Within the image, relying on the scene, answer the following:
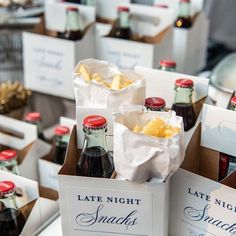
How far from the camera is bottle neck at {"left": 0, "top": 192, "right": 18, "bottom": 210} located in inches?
30.8

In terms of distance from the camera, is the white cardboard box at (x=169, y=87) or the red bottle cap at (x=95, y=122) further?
the white cardboard box at (x=169, y=87)

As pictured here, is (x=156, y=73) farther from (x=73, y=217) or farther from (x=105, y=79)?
(x=73, y=217)

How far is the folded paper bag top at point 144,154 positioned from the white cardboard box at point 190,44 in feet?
2.55

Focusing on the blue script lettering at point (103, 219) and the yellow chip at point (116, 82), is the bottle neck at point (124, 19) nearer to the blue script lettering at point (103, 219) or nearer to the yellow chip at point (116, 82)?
the yellow chip at point (116, 82)

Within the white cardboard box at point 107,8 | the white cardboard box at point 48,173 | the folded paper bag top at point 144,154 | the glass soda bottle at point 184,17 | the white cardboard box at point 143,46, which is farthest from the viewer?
the white cardboard box at point 107,8

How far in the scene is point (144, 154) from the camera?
595 millimetres

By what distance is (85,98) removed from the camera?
74 cm

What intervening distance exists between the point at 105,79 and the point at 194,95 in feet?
0.72

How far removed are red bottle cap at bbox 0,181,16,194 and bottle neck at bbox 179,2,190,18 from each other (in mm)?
818

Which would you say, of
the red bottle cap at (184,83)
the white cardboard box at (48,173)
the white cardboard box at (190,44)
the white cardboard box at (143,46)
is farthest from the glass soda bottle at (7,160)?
the white cardboard box at (190,44)

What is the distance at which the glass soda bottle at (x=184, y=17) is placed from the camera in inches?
53.4

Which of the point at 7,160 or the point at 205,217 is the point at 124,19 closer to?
the point at 7,160

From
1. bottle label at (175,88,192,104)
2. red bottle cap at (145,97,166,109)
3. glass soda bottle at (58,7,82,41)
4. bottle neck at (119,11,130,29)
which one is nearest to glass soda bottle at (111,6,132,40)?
bottle neck at (119,11,130,29)

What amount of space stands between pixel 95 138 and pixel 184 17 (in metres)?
0.80
